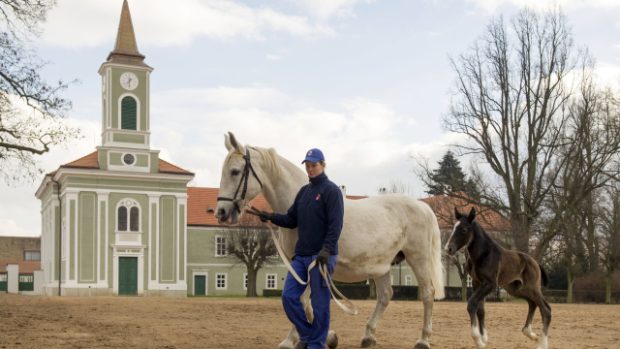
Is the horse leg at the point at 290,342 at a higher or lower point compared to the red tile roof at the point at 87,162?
lower

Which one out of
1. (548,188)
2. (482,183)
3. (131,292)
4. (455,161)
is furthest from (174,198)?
(455,161)

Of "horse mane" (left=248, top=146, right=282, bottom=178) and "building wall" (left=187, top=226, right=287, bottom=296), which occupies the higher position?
"horse mane" (left=248, top=146, right=282, bottom=178)

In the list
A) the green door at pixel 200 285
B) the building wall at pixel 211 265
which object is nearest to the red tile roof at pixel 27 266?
the building wall at pixel 211 265

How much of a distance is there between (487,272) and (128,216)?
47471 mm

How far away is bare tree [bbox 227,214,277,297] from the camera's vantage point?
60.5 metres

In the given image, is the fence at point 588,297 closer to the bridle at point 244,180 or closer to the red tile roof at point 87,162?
the red tile roof at point 87,162

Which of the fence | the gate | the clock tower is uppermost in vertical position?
the clock tower

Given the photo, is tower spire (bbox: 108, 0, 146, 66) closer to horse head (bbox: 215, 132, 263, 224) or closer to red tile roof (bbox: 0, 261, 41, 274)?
red tile roof (bbox: 0, 261, 41, 274)

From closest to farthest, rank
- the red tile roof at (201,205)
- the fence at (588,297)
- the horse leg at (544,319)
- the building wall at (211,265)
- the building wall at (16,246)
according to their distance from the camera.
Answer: the horse leg at (544,319)
the fence at (588,297)
the building wall at (211,265)
the red tile roof at (201,205)
the building wall at (16,246)

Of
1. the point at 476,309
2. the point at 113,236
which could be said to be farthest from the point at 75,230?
the point at 476,309

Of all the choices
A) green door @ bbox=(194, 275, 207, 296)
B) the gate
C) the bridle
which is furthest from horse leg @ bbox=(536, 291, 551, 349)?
the gate

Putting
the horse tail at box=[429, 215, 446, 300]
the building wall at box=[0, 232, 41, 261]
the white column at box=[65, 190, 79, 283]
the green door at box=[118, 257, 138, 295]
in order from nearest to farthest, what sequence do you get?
the horse tail at box=[429, 215, 446, 300] → the white column at box=[65, 190, 79, 283] → the green door at box=[118, 257, 138, 295] → the building wall at box=[0, 232, 41, 261]

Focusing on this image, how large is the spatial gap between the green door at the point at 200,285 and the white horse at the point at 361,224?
59.7m

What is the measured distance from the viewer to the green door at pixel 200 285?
69250 millimetres
